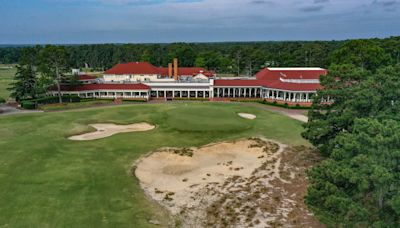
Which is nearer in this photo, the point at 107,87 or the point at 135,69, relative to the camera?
the point at 107,87

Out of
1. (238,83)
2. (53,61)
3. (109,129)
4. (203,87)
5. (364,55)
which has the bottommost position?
(109,129)

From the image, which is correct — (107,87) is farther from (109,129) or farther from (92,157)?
(92,157)

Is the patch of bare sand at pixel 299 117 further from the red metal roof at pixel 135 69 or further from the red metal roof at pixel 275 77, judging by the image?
the red metal roof at pixel 135 69

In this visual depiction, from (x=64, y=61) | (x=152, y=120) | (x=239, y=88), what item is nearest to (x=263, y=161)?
(x=152, y=120)

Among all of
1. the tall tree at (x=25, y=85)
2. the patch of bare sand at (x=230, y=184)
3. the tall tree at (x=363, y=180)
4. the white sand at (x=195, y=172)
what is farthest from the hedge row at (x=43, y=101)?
the tall tree at (x=363, y=180)

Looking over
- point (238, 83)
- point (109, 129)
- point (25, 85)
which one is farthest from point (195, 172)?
point (25, 85)

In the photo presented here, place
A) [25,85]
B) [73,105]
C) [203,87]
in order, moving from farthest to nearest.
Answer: [203,87] < [25,85] < [73,105]

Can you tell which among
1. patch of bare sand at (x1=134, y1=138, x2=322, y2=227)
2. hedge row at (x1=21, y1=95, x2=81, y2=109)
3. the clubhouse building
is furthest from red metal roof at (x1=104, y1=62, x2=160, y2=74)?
patch of bare sand at (x1=134, y1=138, x2=322, y2=227)
